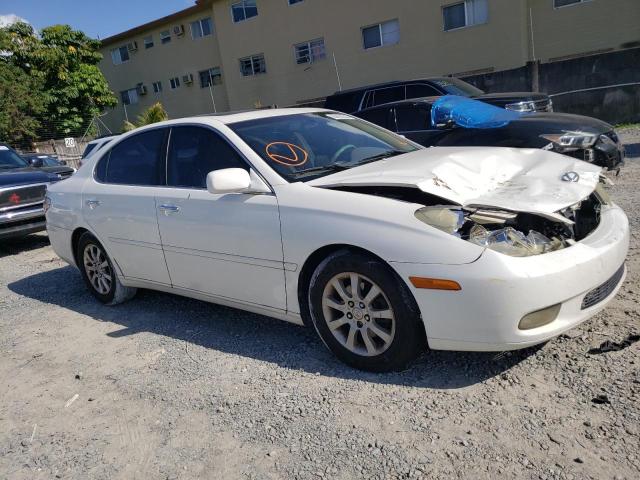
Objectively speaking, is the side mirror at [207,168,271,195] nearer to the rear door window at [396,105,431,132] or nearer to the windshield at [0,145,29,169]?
the rear door window at [396,105,431,132]

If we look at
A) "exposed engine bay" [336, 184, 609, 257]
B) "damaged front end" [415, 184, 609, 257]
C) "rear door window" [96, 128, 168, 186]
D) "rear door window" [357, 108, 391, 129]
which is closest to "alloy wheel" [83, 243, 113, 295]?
"rear door window" [96, 128, 168, 186]

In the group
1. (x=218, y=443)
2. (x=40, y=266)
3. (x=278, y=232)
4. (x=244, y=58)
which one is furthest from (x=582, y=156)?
(x=244, y=58)

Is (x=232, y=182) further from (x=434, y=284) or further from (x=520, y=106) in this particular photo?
(x=520, y=106)

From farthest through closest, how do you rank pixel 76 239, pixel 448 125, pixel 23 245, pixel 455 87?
pixel 455 87
pixel 23 245
pixel 448 125
pixel 76 239

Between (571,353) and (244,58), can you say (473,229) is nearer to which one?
(571,353)

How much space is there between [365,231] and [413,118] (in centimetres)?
543

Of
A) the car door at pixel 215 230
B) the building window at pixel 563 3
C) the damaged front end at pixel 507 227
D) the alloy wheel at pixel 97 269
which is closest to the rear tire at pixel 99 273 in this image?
the alloy wheel at pixel 97 269

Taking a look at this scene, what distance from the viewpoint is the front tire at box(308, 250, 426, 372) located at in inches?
119

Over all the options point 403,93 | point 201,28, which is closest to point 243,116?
point 403,93

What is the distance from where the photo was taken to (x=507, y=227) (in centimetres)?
302

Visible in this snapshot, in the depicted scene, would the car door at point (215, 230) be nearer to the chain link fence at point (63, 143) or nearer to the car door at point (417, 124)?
the car door at point (417, 124)

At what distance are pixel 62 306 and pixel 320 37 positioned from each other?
65.0ft

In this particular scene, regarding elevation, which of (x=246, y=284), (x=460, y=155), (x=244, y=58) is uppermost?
(x=244, y=58)

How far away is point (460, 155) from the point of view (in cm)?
379
